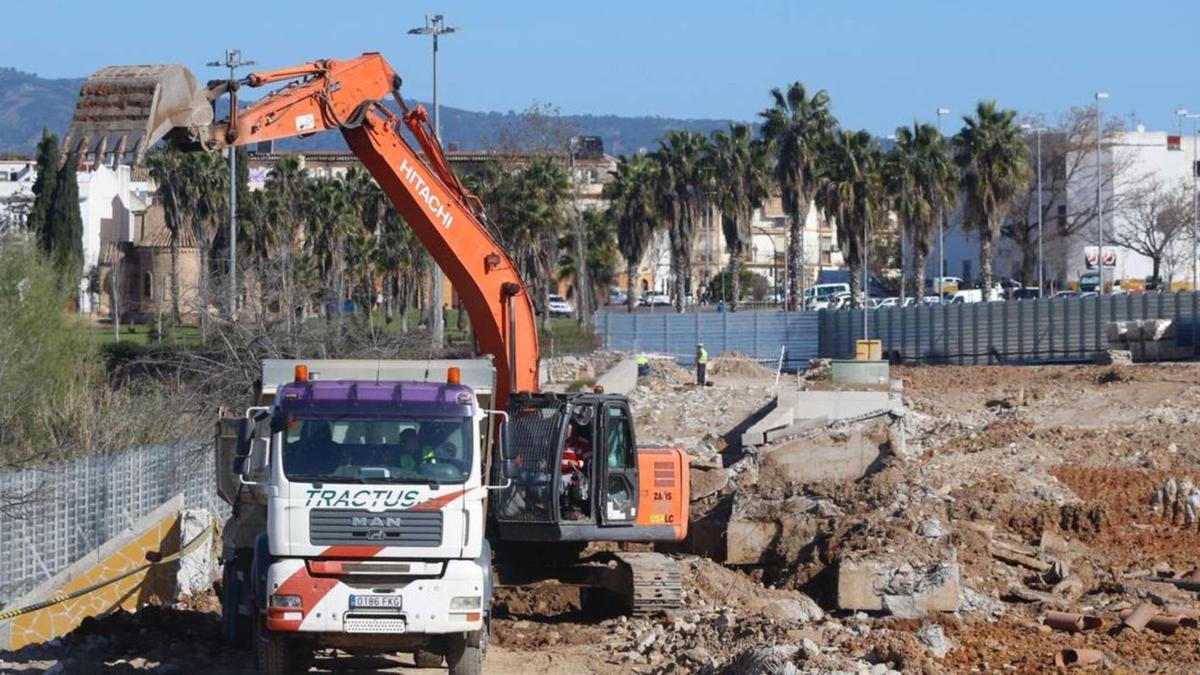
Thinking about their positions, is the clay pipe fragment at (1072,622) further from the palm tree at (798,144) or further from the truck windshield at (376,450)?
the palm tree at (798,144)

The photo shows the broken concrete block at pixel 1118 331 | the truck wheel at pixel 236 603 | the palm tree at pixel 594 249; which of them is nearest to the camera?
the truck wheel at pixel 236 603

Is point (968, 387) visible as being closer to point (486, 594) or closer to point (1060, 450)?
point (1060, 450)

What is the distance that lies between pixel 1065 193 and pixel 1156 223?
6150 millimetres

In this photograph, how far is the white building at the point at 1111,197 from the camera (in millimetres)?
93500

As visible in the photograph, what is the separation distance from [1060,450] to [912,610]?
1799 cm

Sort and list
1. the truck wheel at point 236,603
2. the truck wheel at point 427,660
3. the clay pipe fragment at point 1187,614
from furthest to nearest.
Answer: the clay pipe fragment at point 1187,614, the truck wheel at point 236,603, the truck wheel at point 427,660

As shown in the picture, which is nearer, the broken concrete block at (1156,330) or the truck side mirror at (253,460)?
the truck side mirror at (253,460)


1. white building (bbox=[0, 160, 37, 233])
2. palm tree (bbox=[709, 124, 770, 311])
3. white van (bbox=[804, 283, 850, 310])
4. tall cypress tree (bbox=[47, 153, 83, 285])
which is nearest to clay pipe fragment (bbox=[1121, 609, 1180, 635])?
tall cypress tree (bbox=[47, 153, 83, 285])

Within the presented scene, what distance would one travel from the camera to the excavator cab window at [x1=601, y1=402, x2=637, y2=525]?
58.9 feet

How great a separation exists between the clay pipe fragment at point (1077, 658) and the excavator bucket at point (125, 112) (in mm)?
8983

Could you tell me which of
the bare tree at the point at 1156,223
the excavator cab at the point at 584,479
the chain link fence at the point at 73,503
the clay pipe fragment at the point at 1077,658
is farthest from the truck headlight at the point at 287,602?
the bare tree at the point at 1156,223

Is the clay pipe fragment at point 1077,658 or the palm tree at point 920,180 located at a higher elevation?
the palm tree at point 920,180

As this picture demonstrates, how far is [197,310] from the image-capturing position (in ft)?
119

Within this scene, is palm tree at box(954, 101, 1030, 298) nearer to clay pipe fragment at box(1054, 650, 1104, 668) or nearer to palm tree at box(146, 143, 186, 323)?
palm tree at box(146, 143, 186, 323)
